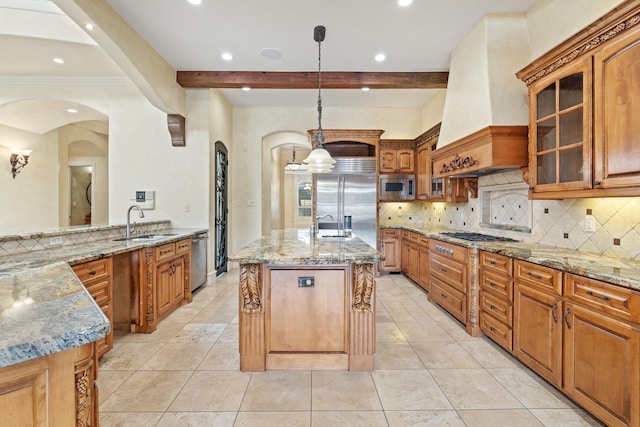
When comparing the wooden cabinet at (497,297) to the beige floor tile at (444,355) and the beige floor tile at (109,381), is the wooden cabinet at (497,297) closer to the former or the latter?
the beige floor tile at (444,355)

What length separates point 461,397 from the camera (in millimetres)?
2000

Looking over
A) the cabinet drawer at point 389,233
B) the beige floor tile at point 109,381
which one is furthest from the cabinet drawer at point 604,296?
the cabinet drawer at point 389,233

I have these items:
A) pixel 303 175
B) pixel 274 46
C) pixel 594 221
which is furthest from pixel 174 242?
pixel 303 175

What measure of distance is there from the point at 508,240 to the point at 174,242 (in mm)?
3702

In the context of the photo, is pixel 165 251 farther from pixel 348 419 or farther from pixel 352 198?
pixel 352 198

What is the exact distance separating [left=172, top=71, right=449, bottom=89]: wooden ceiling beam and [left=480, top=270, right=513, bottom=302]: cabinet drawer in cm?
278

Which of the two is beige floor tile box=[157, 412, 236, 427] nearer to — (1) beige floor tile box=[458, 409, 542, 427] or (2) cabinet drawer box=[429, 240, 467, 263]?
(1) beige floor tile box=[458, 409, 542, 427]

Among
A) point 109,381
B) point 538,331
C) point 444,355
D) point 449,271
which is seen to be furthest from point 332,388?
point 449,271

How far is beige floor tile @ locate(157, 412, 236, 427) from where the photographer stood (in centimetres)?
175

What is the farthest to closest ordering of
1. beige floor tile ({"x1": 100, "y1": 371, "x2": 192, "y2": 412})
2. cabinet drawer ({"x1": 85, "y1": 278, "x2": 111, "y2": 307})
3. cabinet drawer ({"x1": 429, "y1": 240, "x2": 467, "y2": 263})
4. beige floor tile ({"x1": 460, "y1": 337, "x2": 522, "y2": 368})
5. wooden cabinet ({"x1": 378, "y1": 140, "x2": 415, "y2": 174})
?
1. wooden cabinet ({"x1": 378, "y1": 140, "x2": 415, "y2": 174})
2. cabinet drawer ({"x1": 429, "y1": 240, "x2": 467, "y2": 263})
3. beige floor tile ({"x1": 460, "y1": 337, "x2": 522, "y2": 368})
4. cabinet drawer ({"x1": 85, "y1": 278, "x2": 111, "y2": 307})
5. beige floor tile ({"x1": 100, "y1": 371, "x2": 192, "y2": 412})

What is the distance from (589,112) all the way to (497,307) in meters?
1.64

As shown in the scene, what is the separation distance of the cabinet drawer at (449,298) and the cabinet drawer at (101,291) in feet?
10.8

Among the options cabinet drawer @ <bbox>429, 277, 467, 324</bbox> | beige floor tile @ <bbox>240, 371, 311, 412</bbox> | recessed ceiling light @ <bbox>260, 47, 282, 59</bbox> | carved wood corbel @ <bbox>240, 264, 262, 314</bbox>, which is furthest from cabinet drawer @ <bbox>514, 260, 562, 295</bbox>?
recessed ceiling light @ <bbox>260, 47, 282, 59</bbox>

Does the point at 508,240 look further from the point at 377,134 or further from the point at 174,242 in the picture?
the point at 174,242
